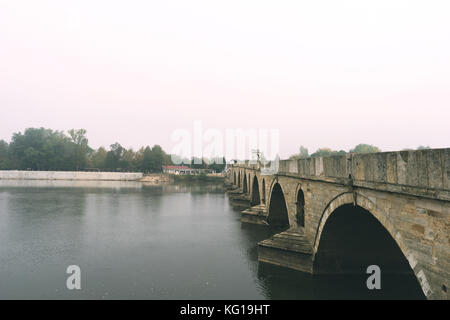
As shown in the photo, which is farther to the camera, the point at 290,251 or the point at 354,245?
the point at 290,251

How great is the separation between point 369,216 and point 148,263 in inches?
468

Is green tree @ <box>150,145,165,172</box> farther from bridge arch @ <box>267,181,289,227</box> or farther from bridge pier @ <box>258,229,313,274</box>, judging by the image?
bridge pier @ <box>258,229,313,274</box>

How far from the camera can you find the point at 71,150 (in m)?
103

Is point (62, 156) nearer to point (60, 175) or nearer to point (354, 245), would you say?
point (60, 175)

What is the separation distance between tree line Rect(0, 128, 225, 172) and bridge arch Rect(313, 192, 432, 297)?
94.0 meters

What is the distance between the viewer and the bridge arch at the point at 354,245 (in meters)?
12.4

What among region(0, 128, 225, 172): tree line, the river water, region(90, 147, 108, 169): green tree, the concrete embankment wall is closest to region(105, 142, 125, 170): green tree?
region(0, 128, 225, 172): tree line

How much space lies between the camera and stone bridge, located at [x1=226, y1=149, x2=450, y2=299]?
6.06 m

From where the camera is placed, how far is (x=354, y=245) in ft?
44.4

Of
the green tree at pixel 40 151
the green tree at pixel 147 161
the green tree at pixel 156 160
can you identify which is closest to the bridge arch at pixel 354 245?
the green tree at pixel 156 160

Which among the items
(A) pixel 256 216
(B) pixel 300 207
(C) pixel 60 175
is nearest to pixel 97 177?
(C) pixel 60 175

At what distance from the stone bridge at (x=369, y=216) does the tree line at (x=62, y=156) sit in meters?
88.3

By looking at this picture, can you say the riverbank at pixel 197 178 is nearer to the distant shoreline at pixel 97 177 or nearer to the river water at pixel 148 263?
the distant shoreline at pixel 97 177
